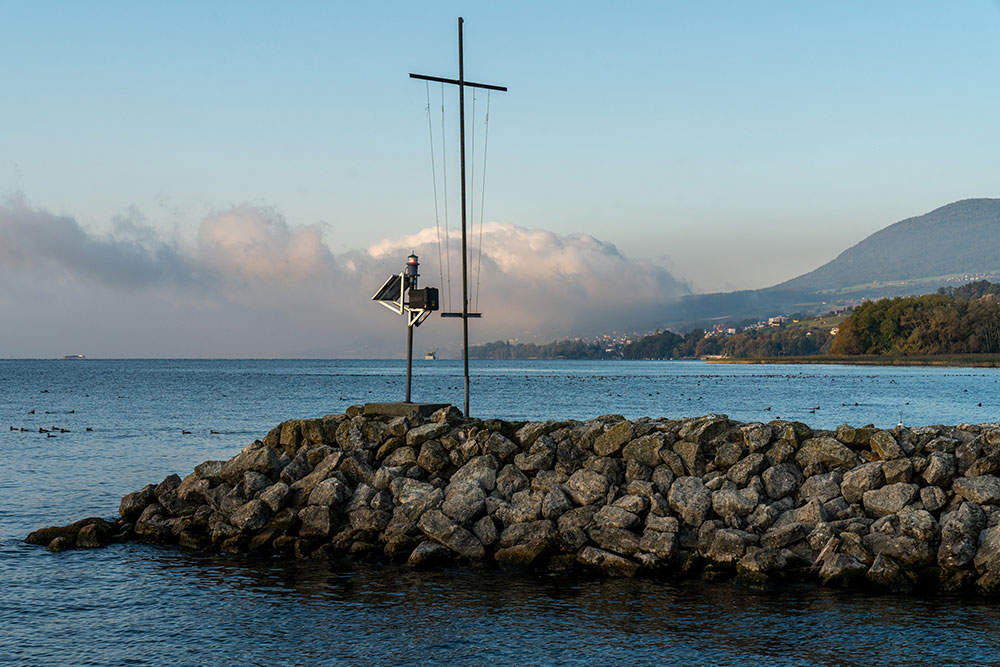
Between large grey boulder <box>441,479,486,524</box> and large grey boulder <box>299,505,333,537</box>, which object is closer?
large grey boulder <box>441,479,486,524</box>

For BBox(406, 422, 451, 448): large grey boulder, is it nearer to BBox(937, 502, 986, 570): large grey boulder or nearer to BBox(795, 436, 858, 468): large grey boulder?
BBox(795, 436, 858, 468): large grey boulder

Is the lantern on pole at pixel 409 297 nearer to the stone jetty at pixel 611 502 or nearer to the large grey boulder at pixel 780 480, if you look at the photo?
the stone jetty at pixel 611 502

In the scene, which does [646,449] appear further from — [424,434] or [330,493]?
[330,493]

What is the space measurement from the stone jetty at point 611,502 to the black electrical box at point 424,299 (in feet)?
9.11

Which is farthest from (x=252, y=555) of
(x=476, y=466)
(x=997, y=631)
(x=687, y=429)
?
(x=997, y=631)

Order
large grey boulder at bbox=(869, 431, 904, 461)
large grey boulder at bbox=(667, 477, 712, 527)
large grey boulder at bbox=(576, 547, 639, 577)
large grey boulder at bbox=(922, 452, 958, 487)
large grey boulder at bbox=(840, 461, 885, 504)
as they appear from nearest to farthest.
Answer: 1. large grey boulder at bbox=(576, 547, 639, 577)
2. large grey boulder at bbox=(922, 452, 958, 487)
3. large grey boulder at bbox=(840, 461, 885, 504)
4. large grey boulder at bbox=(667, 477, 712, 527)
5. large grey boulder at bbox=(869, 431, 904, 461)

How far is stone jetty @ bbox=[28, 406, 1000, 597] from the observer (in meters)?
15.5

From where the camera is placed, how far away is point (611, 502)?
57.0 feet

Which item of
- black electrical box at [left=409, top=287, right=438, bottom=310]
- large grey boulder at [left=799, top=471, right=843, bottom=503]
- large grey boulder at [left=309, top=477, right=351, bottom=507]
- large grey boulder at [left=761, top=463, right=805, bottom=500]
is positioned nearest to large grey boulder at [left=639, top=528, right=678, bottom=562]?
large grey boulder at [left=761, top=463, right=805, bottom=500]

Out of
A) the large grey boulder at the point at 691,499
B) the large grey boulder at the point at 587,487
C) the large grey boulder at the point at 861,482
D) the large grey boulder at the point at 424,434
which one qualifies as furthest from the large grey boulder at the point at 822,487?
the large grey boulder at the point at 424,434

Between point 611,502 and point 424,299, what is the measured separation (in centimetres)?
720

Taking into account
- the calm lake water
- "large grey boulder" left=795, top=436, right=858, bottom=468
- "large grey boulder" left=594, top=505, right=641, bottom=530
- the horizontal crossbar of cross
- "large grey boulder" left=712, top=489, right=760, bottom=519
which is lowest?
the calm lake water

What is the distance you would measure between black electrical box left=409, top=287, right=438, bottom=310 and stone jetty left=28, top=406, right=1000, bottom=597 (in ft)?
9.11

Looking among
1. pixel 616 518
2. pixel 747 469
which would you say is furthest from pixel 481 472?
pixel 747 469
